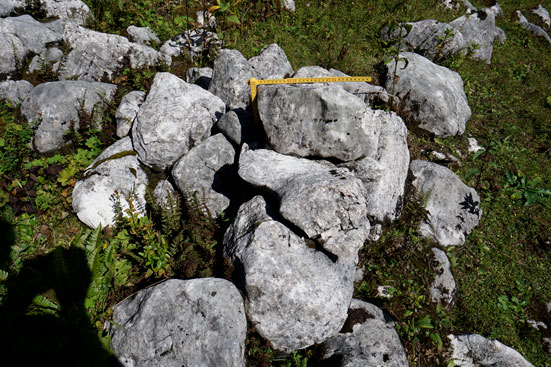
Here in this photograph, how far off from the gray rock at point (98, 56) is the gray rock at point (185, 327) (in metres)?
6.18

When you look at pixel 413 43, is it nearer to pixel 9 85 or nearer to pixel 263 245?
pixel 263 245

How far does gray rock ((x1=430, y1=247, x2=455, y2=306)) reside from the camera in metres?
6.05

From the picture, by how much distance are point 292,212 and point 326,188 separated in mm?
628

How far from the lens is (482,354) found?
5.41 metres

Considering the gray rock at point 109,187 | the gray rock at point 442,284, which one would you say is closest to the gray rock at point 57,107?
the gray rock at point 109,187

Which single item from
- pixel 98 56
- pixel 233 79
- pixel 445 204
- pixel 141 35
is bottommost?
pixel 445 204

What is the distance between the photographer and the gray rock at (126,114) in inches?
280

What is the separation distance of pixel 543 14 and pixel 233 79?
17683 millimetres

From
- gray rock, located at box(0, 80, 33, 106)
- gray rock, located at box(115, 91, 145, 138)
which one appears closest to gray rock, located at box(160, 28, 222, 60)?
gray rock, located at box(115, 91, 145, 138)

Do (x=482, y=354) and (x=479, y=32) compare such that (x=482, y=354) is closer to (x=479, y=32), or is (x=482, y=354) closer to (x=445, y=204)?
(x=445, y=204)

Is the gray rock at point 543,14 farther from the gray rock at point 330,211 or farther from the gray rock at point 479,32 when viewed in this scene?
the gray rock at point 330,211

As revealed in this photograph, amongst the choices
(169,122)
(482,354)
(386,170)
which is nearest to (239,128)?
(169,122)

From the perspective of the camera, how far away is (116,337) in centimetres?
467

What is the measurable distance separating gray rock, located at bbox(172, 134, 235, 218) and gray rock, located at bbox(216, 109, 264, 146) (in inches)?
10.6
